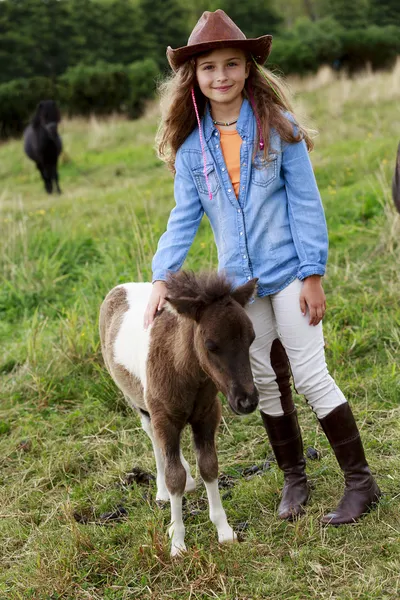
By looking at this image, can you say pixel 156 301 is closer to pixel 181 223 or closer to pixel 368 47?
pixel 181 223

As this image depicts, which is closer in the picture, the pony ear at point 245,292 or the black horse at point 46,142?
the pony ear at point 245,292

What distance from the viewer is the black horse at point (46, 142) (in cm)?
1383

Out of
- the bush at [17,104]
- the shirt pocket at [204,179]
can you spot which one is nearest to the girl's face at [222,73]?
the shirt pocket at [204,179]

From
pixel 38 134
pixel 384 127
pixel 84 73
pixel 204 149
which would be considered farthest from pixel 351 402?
pixel 84 73

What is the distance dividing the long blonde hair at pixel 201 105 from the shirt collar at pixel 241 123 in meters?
0.04

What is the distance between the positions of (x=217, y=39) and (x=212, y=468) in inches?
77.3

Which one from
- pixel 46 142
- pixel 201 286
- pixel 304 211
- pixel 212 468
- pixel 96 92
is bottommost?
pixel 96 92

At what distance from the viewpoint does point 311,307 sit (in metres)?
3.26

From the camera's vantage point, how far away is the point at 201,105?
3430mm

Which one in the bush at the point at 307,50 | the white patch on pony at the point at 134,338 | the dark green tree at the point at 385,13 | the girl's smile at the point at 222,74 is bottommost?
the dark green tree at the point at 385,13

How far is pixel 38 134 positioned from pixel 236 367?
12729 mm

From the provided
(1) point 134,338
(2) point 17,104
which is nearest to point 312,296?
(1) point 134,338

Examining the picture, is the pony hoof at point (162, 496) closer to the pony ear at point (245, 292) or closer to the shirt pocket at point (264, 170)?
the pony ear at point (245, 292)

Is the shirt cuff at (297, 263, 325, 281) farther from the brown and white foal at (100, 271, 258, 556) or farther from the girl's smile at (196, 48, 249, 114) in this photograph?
the girl's smile at (196, 48, 249, 114)
